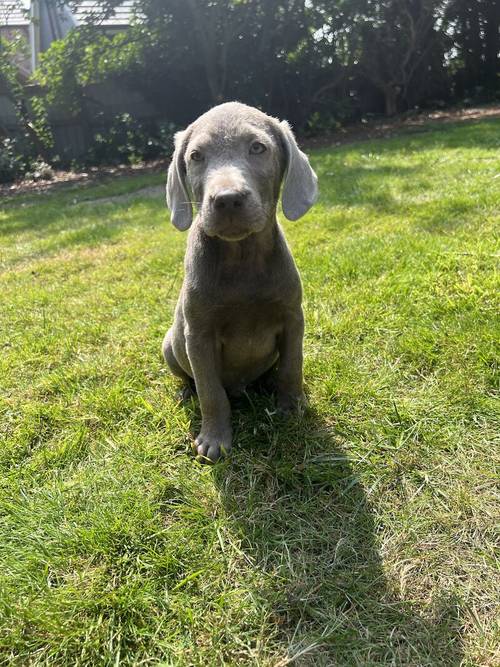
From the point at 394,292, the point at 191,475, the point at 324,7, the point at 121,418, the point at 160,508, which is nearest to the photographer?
the point at 160,508

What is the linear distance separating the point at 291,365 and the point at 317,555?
1.02 m

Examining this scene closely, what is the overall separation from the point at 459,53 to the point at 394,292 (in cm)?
1664

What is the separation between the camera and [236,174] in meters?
2.19

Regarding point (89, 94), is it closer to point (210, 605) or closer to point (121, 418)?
point (121, 418)

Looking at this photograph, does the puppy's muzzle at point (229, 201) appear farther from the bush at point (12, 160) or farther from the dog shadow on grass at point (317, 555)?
the bush at point (12, 160)

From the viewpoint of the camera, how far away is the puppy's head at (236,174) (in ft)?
7.00

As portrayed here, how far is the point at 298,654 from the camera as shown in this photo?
5.43ft

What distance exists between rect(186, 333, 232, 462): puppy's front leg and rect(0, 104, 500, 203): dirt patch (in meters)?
11.3

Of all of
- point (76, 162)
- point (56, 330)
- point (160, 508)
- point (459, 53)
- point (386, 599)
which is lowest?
point (76, 162)

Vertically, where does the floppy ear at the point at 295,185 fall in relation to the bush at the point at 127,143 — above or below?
above

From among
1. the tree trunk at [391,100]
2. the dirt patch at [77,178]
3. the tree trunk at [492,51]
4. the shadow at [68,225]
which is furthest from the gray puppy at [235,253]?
the tree trunk at [492,51]

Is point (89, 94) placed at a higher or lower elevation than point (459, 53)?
lower

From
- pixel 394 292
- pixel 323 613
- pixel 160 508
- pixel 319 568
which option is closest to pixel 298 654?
pixel 323 613

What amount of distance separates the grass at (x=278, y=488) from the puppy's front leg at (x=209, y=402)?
10 cm
